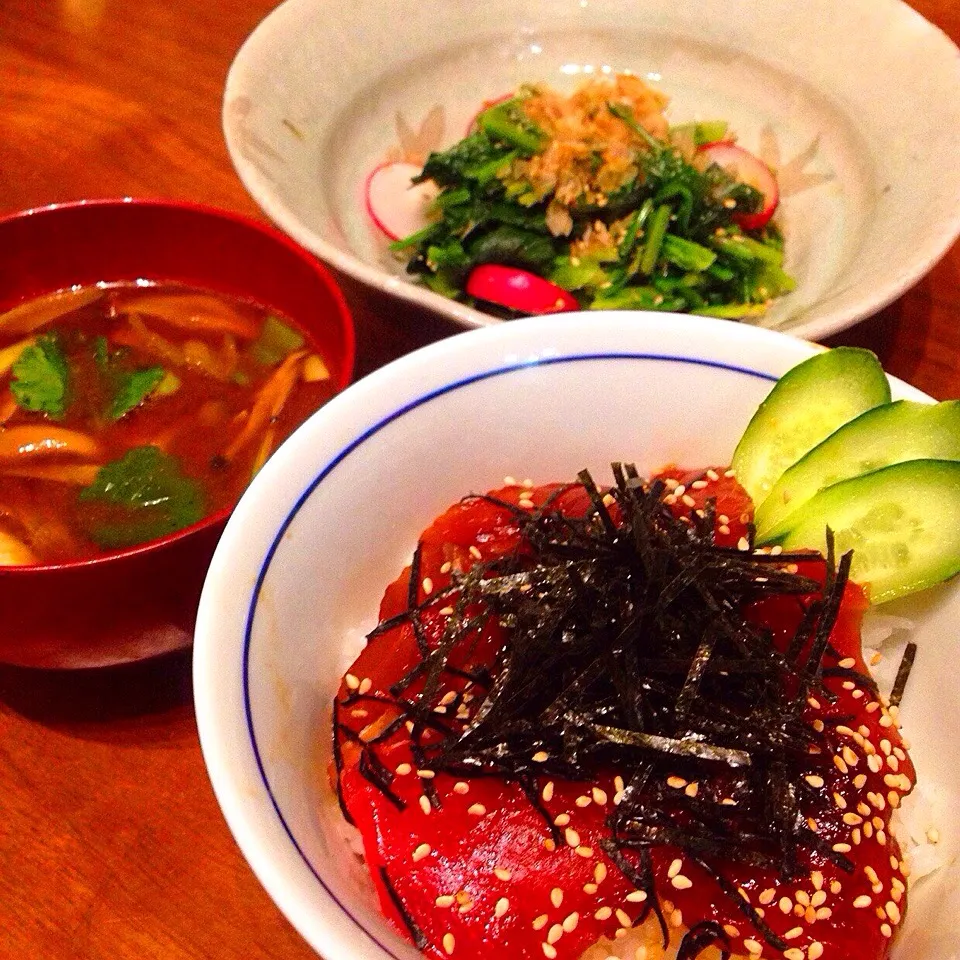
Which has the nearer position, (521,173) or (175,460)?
(175,460)

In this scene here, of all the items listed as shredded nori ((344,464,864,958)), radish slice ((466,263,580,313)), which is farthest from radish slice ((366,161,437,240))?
shredded nori ((344,464,864,958))

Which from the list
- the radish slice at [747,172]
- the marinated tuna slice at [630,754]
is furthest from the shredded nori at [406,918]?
the radish slice at [747,172]

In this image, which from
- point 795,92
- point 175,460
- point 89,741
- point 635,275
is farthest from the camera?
point 795,92

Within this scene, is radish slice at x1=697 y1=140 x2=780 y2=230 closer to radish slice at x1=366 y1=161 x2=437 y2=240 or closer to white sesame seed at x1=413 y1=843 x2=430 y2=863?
radish slice at x1=366 y1=161 x2=437 y2=240

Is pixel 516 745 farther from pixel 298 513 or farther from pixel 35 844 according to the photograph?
pixel 35 844

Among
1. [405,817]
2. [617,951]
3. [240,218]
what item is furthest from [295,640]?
[240,218]

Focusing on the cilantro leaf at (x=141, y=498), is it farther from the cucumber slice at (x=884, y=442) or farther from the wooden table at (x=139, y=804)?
the cucumber slice at (x=884, y=442)
